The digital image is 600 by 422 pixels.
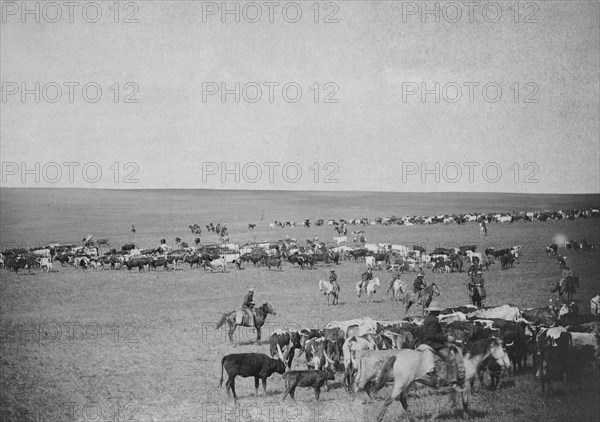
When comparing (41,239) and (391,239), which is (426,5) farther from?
(41,239)

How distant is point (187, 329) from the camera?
46.4 feet

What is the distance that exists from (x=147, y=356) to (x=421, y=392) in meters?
6.06

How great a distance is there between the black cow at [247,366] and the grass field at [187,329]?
0.39 m

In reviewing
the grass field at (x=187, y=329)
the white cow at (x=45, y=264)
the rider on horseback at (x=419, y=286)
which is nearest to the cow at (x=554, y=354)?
the grass field at (x=187, y=329)

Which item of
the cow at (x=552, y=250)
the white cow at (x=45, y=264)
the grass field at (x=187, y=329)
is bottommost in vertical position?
the grass field at (x=187, y=329)

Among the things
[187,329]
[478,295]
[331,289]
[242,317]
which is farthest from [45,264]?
[478,295]

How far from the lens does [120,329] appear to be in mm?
14219

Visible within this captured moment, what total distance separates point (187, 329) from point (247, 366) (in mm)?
5121

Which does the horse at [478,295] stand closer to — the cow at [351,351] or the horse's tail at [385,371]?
the cow at [351,351]

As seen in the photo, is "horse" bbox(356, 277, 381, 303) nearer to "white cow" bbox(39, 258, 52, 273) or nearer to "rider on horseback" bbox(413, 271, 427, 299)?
"rider on horseback" bbox(413, 271, 427, 299)

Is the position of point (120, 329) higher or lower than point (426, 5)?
lower

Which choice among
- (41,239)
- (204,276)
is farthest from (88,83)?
(41,239)

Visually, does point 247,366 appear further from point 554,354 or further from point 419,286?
point 419,286

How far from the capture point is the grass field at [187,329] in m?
9.30
